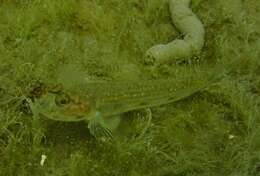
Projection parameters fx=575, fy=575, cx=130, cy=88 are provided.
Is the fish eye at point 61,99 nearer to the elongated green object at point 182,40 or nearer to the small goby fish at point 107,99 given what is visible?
the small goby fish at point 107,99

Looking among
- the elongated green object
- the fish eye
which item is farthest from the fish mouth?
the elongated green object

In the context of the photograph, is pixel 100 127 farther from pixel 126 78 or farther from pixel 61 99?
pixel 126 78

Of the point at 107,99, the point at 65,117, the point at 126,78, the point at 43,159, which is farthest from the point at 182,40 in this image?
the point at 43,159

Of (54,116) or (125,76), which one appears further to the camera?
(125,76)

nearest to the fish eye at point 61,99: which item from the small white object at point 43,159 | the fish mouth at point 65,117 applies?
the fish mouth at point 65,117

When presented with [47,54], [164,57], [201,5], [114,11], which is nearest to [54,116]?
[47,54]

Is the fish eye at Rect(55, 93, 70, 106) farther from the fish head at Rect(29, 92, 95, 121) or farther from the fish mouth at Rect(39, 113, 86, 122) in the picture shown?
the fish mouth at Rect(39, 113, 86, 122)

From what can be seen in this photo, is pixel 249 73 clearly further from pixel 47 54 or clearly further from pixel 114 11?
pixel 47 54
